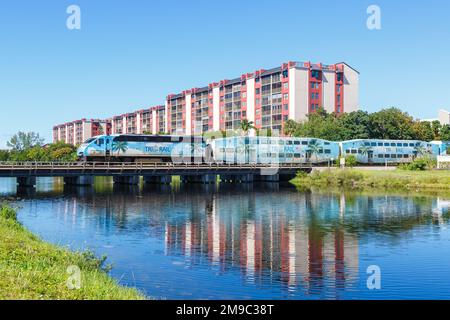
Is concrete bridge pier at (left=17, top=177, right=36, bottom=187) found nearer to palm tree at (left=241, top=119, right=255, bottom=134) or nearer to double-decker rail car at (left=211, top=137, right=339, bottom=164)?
double-decker rail car at (left=211, top=137, right=339, bottom=164)

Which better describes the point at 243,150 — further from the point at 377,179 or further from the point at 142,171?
the point at 377,179

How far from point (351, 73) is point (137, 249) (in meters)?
99.7

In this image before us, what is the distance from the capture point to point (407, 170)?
8531cm

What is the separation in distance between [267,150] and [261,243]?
199 ft

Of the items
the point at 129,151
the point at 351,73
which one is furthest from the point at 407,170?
the point at 129,151

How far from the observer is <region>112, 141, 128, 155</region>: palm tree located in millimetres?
76356

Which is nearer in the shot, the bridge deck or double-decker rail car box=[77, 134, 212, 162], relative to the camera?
the bridge deck

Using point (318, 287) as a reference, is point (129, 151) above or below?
above

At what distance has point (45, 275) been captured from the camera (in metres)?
15.2

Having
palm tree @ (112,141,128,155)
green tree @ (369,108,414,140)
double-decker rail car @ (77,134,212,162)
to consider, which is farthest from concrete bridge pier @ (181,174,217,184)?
green tree @ (369,108,414,140)

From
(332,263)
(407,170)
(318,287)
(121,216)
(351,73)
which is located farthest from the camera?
(351,73)

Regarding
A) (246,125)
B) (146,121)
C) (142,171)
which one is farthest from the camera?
(146,121)

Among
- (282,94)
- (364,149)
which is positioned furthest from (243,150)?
(282,94)
